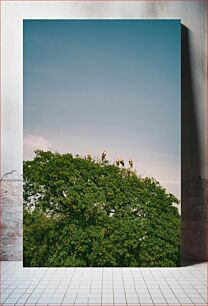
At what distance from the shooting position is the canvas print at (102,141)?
216 inches

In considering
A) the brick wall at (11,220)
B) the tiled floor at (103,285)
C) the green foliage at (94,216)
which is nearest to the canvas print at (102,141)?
the green foliage at (94,216)

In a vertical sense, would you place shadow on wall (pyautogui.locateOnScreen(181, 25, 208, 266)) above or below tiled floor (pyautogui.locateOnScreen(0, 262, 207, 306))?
above

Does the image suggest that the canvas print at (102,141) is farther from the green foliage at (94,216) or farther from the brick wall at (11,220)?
the brick wall at (11,220)

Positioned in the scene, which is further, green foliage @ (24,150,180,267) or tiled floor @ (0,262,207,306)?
green foliage @ (24,150,180,267)

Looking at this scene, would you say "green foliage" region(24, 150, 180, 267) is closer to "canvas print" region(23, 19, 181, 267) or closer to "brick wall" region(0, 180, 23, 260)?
"canvas print" region(23, 19, 181, 267)

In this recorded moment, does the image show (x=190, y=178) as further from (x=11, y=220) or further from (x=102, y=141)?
(x=11, y=220)

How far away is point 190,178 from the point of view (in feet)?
18.8

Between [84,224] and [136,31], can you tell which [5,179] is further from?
[136,31]

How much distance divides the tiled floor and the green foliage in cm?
16

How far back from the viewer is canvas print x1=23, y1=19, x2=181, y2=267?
18.0 feet

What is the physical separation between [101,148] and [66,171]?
1.52 feet

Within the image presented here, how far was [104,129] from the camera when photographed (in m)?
5.59

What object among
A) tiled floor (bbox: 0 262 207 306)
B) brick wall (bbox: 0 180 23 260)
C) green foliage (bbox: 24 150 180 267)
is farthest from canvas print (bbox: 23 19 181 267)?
tiled floor (bbox: 0 262 207 306)

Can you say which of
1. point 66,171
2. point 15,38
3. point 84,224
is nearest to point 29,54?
point 15,38
